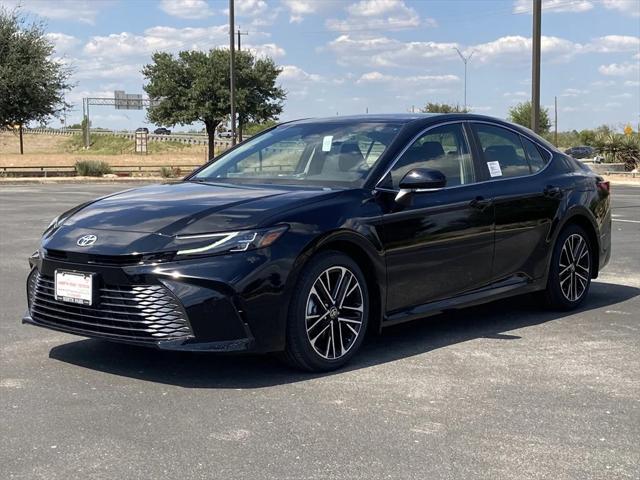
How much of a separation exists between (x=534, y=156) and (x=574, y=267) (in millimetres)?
1016

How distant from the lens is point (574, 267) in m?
7.09

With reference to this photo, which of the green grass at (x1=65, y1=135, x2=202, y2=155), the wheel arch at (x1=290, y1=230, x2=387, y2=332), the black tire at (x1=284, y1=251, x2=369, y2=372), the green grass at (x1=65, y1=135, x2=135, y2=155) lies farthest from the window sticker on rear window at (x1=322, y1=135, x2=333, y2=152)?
the green grass at (x1=65, y1=135, x2=135, y2=155)

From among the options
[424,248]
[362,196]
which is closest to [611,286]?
[424,248]

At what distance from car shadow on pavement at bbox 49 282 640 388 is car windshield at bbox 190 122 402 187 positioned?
3.94ft

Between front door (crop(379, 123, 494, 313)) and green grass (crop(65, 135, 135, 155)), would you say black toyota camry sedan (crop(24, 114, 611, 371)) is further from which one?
green grass (crop(65, 135, 135, 155))

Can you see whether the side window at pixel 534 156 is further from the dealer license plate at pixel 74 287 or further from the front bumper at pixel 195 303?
the dealer license plate at pixel 74 287

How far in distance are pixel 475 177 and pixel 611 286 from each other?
2.95 m

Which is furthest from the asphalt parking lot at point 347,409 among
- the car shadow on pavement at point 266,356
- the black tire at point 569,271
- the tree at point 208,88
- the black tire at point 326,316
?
the tree at point 208,88

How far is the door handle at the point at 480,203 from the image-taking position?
6012 millimetres

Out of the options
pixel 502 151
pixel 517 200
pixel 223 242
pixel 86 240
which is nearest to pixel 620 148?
pixel 502 151

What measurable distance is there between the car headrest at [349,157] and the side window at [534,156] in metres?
1.80

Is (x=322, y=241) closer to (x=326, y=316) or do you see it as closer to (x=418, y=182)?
(x=326, y=316)

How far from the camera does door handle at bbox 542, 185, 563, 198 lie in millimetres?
6746

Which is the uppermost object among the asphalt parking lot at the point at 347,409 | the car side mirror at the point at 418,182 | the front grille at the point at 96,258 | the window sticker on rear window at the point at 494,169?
the window sticker on rear window at the point at 494,169
